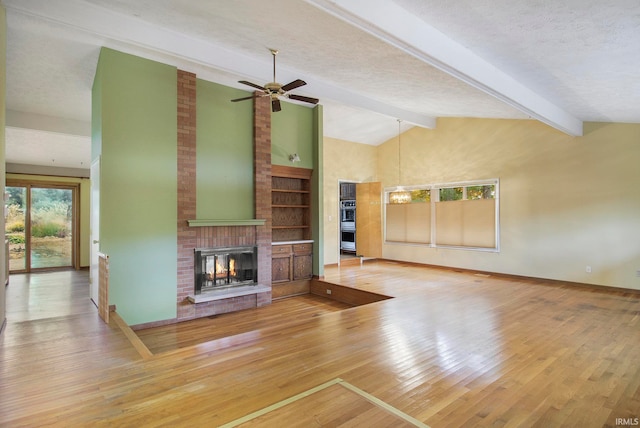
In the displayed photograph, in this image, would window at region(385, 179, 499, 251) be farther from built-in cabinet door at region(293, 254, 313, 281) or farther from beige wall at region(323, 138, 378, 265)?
built-in cabinet door at region(293, 254, 313, 281)

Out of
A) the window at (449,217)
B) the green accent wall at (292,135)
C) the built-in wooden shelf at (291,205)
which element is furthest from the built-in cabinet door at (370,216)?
the green accent wall at (292,135)

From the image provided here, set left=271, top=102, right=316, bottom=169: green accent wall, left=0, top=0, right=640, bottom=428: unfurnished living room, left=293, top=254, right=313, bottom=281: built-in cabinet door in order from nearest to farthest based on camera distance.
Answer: left=0, top=0, right=640, bottom=428: unfurnished living room < left=271, top=102, right=316, bottom=169: green accent wall < left=293, top=254, right=313, bottom=281: built-in cabinet door

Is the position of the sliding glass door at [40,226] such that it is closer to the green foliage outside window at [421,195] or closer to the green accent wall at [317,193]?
the green accent wall at [317,193]

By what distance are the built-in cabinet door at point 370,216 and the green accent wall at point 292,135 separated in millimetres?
2897

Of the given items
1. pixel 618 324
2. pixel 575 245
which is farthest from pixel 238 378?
pixel 575 245

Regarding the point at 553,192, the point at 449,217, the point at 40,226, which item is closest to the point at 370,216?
the point at 449,217

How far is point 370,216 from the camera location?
9703 millimetres

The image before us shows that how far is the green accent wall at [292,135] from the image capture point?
21.9 ft

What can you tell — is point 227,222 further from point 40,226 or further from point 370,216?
point 40,226

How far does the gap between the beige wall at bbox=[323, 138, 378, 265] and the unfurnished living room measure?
0.08m

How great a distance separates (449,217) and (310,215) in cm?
364

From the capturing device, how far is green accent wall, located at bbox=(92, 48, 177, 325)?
14.7ft

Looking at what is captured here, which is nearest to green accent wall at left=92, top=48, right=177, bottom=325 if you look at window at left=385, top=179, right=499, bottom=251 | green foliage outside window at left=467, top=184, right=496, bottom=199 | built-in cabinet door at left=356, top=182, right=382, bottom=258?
built-in cabinet door at left=356, top=182, right=382, bottom=258

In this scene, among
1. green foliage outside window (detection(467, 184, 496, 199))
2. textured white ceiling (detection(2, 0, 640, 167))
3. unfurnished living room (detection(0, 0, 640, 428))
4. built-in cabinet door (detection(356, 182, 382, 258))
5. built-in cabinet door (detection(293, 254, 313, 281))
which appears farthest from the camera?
built-in cabinet door (detection(356, 182, 382, 258))
